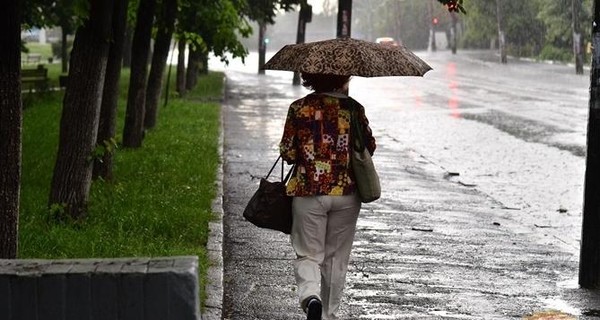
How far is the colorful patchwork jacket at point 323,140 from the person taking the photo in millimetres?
7109

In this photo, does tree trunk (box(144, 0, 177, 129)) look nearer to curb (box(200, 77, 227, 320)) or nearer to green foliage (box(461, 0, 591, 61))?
curb (box(200, 77, 227, 320))

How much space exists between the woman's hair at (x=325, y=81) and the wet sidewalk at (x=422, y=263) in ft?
5.33

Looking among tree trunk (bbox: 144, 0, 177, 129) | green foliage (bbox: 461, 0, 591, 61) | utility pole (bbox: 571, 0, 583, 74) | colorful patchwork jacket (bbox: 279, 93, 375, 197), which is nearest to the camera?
colorful patchwork jacket (bbox: 279, 93, 375, 197)

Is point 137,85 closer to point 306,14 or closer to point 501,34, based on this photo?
point 306,14

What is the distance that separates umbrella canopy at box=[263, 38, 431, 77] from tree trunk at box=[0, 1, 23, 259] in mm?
1635

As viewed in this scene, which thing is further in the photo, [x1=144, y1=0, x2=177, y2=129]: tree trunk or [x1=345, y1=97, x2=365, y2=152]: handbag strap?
[x1=144, y1=0, x2=177, y2=129]: tree trunk

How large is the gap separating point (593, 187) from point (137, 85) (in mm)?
10049

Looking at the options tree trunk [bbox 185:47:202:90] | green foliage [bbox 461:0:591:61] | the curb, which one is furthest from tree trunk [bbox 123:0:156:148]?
green foliage [bbox 461:0:591:61]

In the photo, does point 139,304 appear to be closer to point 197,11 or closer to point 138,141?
point 138,141

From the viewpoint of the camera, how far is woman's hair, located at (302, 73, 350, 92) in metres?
7.17

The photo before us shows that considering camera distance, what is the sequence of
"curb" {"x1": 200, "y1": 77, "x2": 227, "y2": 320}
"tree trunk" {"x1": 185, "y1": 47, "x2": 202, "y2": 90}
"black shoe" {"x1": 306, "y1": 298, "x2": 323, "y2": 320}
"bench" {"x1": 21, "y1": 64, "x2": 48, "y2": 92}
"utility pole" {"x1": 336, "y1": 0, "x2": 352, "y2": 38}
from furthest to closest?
1. "tree trunk" {"x1": 185, "y1": 47, "x2": 202, "y2": 90}
2. "bench" {"x1": 21, "y1": 64, "x2": 48, "y2": 92}
3. "utility pole" {"x1": 336, "y1": 0, "x2": 352, "y2": 38}
4. "curb" {"x1": 200, "y1": 77, "x2": 227, "y2": 320}
5. "black shoe" {"x1": 306, "y1": 298, "x2": 323, "y2": 320}

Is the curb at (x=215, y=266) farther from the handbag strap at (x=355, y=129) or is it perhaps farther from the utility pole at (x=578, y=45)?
the utility pole at (x=578, y=45)

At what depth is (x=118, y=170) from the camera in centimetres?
1523

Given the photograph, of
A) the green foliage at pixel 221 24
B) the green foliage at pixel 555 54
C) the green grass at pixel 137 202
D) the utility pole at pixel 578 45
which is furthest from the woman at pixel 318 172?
the green foliage at pixel 555 54
